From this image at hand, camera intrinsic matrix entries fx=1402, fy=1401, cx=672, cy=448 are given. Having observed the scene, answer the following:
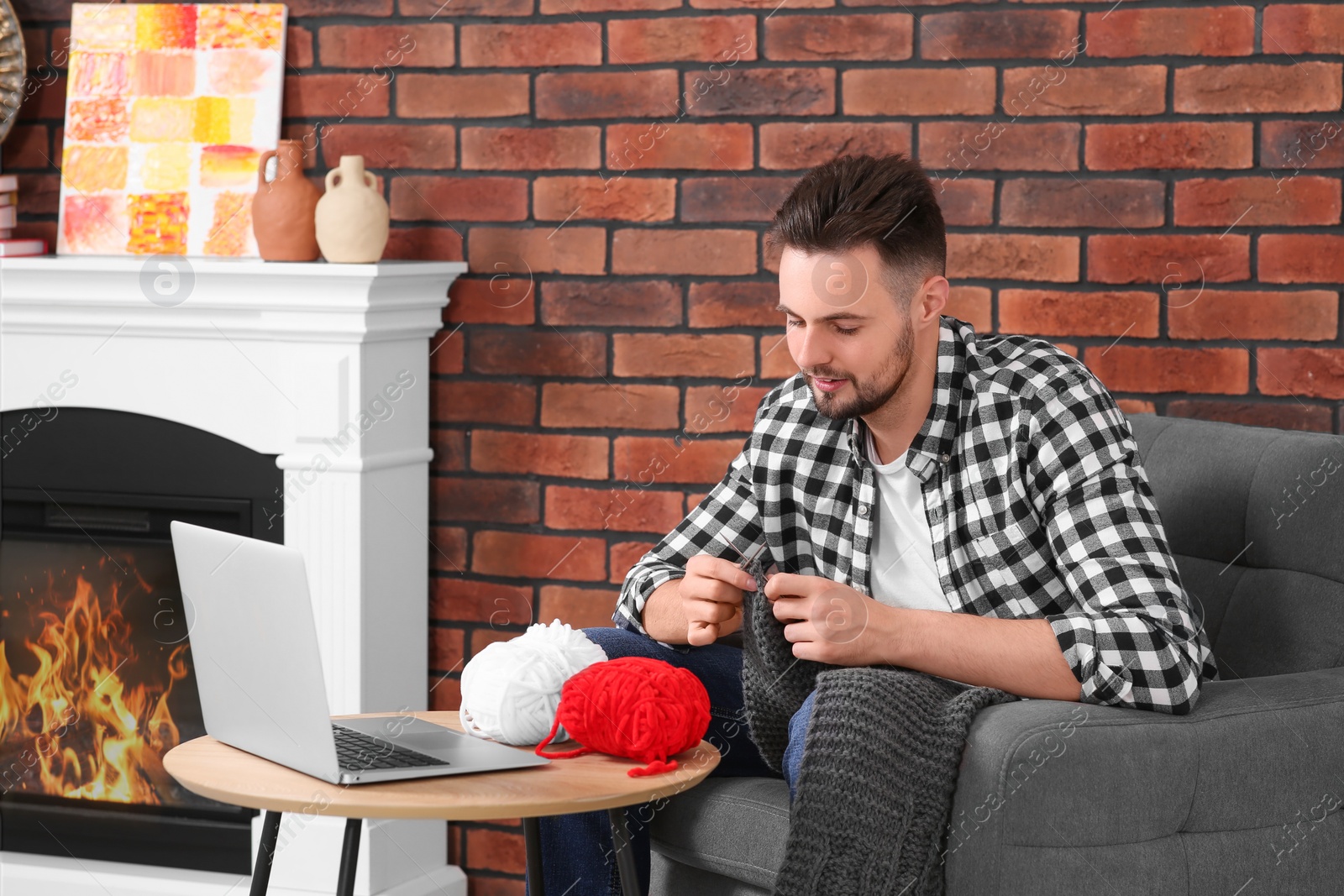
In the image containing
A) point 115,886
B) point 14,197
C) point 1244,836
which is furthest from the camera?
point 14,197

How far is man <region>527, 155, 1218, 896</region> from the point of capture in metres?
1.52

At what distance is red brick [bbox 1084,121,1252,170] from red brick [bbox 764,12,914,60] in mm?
342

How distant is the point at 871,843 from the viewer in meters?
1.38

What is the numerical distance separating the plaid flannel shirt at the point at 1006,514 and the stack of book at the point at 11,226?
56.4 inches

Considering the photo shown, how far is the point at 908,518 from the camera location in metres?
1.81

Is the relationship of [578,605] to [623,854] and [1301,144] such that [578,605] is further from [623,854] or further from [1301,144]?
[1301,144]

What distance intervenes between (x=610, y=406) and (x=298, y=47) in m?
0.88

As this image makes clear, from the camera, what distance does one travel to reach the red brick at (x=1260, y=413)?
85.0 inches

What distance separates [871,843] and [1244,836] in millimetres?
417

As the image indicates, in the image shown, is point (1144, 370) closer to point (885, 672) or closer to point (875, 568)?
point (875, 568)

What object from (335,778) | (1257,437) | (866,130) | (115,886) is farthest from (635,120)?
(115,886)

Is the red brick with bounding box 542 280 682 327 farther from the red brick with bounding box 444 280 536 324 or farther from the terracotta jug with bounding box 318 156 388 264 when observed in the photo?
the terracotta jug with bounding box 318 156 388 264

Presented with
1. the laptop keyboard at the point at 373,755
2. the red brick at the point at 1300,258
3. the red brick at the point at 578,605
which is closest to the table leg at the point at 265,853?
the laptop keyboard at the point at 373,755

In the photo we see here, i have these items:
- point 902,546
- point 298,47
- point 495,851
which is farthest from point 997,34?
point 495,851
